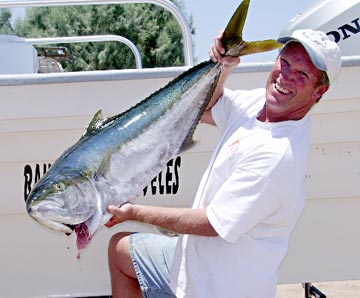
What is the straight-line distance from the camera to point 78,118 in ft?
10.3

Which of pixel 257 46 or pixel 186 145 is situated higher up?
pixel 257 46

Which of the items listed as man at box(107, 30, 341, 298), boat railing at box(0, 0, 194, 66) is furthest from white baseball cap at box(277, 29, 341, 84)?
boat railing at box(0, 0, 194, 66)

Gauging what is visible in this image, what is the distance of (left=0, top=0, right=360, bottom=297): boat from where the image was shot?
310cm

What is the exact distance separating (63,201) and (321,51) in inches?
41.9

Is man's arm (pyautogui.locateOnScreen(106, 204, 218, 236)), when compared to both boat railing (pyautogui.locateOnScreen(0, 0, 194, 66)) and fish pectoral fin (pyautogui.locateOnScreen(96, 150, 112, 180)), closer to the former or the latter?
fish pectoral fin (pyautogui.locateOnScreen(96, 150, 112, 180))

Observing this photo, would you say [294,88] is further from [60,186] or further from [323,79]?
[60,186]

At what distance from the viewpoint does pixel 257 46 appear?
254 cm

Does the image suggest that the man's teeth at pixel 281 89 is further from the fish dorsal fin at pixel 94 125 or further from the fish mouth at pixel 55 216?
the fish mouth at pixel 55 216

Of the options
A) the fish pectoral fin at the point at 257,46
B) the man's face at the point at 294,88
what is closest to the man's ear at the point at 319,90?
the man's face at the point at 294,88

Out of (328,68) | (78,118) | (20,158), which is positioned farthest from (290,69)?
(20,158)

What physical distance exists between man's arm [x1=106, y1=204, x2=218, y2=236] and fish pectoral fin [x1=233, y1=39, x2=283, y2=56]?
666mm

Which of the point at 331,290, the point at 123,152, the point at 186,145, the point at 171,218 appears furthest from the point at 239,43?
the point at 331,290

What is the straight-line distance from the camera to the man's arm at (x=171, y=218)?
2.30 meters

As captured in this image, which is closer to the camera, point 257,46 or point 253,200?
point 253,200
